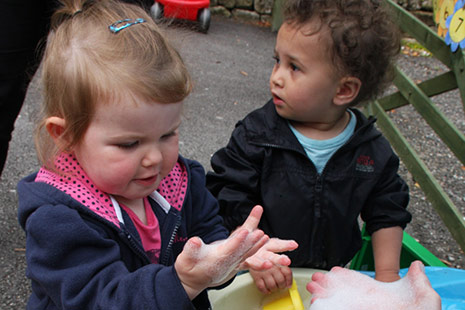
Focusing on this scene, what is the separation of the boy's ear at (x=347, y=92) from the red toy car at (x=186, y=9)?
11.5 ft

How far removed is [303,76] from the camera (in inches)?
57.9

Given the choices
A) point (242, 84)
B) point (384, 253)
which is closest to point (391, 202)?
point (384, 253)

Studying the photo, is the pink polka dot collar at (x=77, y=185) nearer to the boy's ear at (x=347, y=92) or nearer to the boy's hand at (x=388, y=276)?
the boy's ear at (x=347, y=92)

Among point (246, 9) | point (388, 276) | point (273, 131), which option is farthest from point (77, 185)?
point (246, 9)

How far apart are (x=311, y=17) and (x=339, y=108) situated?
305 millimetres

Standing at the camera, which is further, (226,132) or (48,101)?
(226,132)

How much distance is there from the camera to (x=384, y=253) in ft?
5.39

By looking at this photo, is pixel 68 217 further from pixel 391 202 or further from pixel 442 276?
pixel 442 276

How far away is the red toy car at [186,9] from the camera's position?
191 inches

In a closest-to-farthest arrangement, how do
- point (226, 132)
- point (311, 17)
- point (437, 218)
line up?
point (311, 17) → point (437, 218) → point (226, 132)

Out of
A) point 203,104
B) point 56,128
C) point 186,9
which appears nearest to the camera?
point 56,128

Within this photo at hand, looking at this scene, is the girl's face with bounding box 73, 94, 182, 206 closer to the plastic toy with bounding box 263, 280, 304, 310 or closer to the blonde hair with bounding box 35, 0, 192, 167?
the blonde hair with bounding box 35, 0, 192, 167

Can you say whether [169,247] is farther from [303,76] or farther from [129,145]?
[303,76]

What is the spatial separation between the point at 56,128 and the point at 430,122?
217 cm
